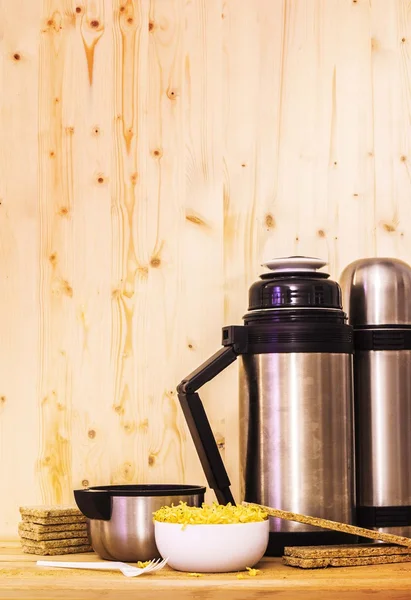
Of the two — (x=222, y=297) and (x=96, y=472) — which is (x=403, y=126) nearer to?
(x=222, y=297)

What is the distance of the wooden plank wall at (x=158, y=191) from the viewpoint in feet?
5.92

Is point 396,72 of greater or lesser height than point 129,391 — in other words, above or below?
above

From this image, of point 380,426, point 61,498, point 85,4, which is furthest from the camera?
point 85,4

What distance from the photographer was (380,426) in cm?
150

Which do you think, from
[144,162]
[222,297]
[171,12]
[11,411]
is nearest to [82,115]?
[144,162]

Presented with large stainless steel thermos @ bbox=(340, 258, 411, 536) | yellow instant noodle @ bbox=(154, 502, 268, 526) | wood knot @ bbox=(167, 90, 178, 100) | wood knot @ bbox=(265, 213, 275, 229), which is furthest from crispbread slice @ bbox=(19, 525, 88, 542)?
wood knot @ bbox=(167, 90, 178, 100)

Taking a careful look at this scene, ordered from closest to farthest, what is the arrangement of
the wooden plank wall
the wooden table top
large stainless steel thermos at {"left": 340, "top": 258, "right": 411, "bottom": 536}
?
the wooden table top → large stainless steel thermos at {"left": 340, "top": 258, "right": 411, "bottom": 536} → the wooden plank wall

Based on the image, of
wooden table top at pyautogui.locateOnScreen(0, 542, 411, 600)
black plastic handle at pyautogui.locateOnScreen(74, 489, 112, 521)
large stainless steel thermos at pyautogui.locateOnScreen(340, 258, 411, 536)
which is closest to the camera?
wooden table top at pyautogui.locateOnScreen(0, 542, 411, 600)

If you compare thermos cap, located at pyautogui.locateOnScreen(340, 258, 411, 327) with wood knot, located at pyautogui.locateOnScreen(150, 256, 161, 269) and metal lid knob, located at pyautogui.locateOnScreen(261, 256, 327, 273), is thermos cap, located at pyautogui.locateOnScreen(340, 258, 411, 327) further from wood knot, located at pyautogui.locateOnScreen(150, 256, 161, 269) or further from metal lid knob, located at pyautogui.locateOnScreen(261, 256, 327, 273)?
wood knot, located at pyautogui.locateOnScreen(150, 256, 161, 269)

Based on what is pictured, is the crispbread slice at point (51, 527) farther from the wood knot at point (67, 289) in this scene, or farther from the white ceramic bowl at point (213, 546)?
the wood knot at point (67, 289)

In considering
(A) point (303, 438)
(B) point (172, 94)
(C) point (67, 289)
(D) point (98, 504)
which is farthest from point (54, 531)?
→ (B) point (172, 94)

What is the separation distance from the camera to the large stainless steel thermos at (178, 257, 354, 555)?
1408 mm

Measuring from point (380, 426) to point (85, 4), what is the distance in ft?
Result: 3.60

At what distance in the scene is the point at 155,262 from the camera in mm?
1840
